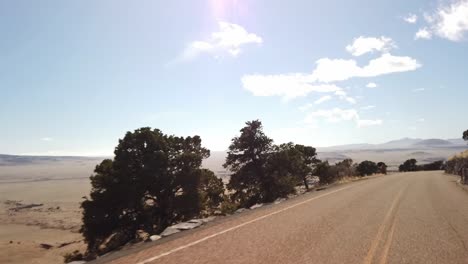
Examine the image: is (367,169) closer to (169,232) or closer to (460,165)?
(460,165)

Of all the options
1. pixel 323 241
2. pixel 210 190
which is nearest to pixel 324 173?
pixel 210 190

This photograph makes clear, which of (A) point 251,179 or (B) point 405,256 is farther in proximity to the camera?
(A) point 251,179

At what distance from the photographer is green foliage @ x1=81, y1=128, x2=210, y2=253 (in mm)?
30422

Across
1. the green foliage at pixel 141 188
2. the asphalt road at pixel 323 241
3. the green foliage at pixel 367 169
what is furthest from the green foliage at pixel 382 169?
the asphalt road at pixel 323 241

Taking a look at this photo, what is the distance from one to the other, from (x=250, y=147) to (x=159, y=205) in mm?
12733

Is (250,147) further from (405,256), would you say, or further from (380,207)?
(405,256)

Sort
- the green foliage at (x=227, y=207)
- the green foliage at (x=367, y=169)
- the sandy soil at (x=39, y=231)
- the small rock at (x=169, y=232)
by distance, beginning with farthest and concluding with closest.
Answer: the green foliage at (x=367, y=169) → the sandy soil at (x=39, y=231) → the green foliage at (x=227, y=207) → the small rock at (x=169, y=232)

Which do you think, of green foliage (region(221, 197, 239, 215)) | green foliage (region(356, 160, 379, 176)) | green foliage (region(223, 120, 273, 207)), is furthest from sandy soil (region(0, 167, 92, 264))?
green foliage (region(356, 160, 379, 176))

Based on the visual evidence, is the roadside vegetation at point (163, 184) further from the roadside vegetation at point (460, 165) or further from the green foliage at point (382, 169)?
the green foliage at point (382, 169)

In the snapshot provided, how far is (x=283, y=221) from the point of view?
1312 centimetres

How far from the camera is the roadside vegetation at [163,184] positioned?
1201 inches

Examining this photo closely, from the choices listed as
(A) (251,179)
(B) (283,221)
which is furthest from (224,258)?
(A) (251,179)

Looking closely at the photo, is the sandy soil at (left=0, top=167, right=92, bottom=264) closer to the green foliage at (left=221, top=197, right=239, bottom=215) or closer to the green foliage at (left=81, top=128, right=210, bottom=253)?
Answer: the green foliage at (left=81, top=128, right=210, bottom=253)

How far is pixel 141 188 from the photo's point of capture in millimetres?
32312
